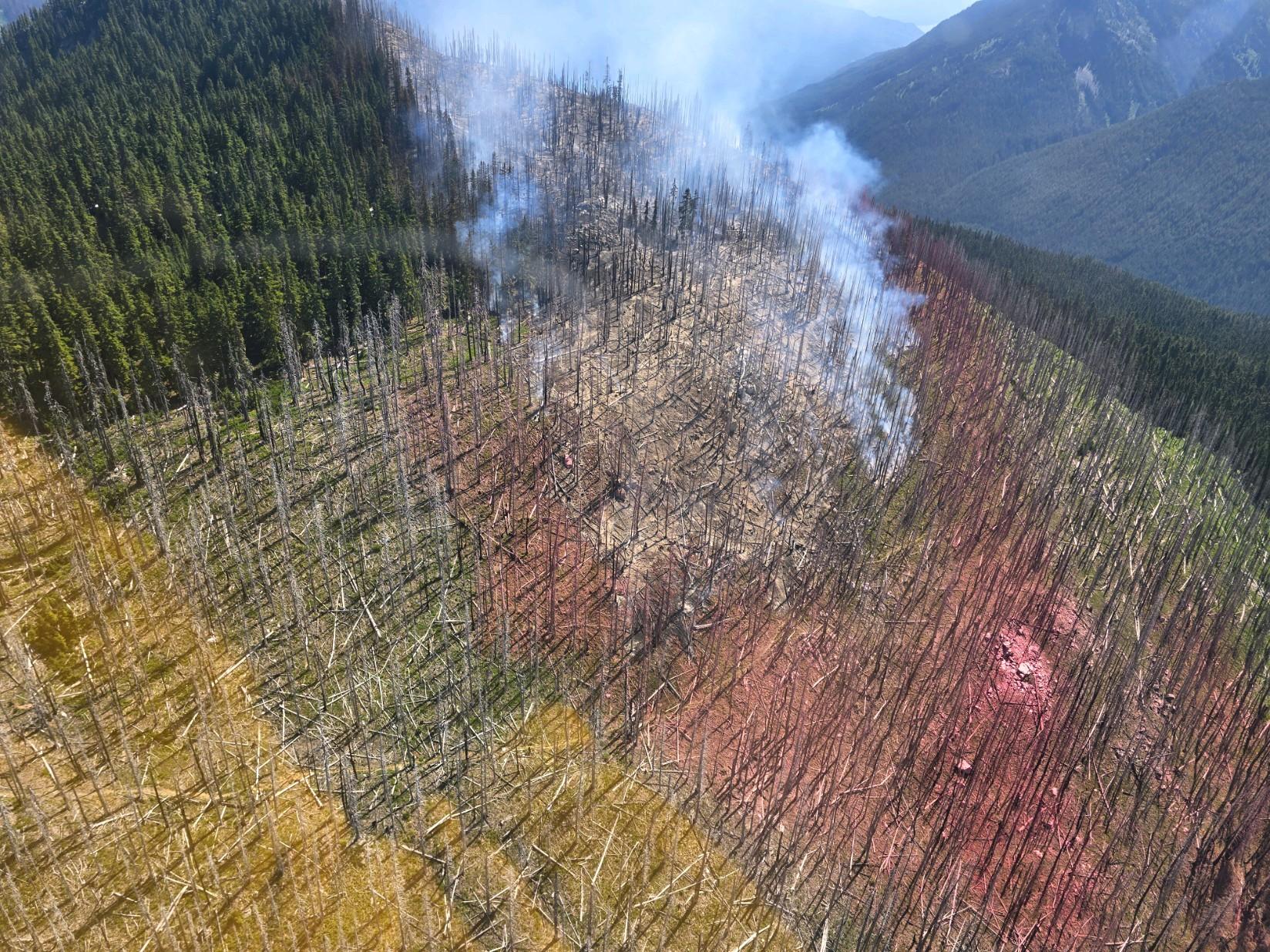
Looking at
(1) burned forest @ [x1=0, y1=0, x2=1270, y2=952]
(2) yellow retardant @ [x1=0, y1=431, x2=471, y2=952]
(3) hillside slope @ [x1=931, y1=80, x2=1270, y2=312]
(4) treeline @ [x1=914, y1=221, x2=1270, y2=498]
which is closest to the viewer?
(2) yellow retardant @ [x1=0, y1=431, x2=471, y2=952]

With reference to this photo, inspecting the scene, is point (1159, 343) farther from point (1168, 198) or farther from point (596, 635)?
point (1168, 198)

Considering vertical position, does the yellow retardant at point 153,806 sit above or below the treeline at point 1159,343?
above

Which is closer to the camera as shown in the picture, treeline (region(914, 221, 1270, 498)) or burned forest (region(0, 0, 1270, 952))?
burned forest (region(0, 0, 1270, 952))

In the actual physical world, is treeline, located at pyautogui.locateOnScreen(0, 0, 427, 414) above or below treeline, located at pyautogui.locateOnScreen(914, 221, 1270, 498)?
above

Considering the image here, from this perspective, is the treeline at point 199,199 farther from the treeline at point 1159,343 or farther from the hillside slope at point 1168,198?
the hillside slope at point 1168,198

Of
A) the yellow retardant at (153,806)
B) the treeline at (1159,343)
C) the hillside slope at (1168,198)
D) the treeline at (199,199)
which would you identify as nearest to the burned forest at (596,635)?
the yellow retardant at (153,806)

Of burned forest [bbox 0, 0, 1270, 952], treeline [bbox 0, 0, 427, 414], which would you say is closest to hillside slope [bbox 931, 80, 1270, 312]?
burned forest [bbox 0, 0, 1270, 952]

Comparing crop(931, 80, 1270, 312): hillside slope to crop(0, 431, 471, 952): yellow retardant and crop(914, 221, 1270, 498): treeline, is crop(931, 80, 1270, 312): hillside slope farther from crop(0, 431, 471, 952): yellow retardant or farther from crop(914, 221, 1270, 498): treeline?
crop(0, 431, 471, 952): yellow retardant
